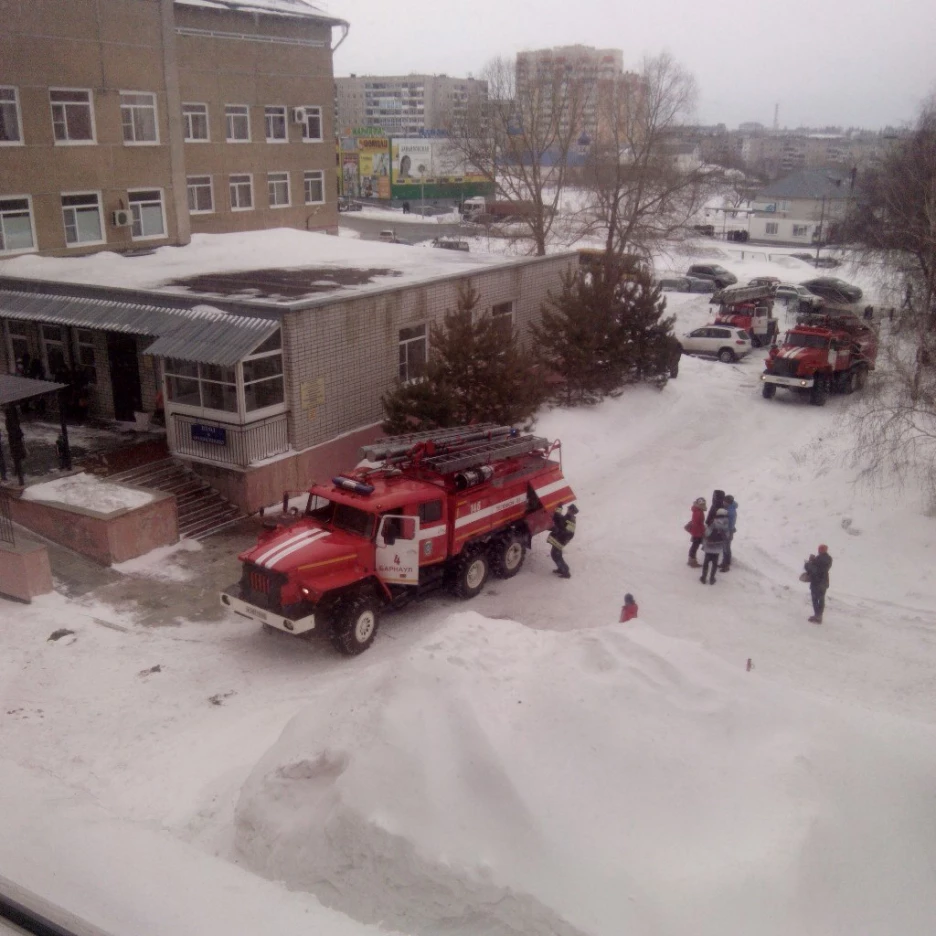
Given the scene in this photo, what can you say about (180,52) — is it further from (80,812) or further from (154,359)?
(80,812)

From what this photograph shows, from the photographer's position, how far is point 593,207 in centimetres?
3975

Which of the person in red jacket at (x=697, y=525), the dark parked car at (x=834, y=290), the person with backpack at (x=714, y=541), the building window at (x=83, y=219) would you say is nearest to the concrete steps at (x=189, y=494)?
the person in red jacket at (x=697, y=525)

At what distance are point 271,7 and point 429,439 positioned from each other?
76.5 feet

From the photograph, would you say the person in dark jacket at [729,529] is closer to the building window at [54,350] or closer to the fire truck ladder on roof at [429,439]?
the fire truck ladder on roof at [429,439]

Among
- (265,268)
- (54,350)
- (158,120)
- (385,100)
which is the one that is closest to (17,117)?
(158,120)

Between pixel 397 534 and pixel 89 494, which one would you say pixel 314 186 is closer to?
pixel 89 494

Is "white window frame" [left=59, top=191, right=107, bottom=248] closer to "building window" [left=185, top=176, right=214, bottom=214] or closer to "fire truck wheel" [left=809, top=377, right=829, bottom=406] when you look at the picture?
"building window" [left=185, top=176, right=214, bottom=214]

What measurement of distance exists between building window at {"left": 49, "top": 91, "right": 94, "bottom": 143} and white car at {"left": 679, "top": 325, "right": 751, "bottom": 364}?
64.9ft

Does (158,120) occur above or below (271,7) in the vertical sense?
below

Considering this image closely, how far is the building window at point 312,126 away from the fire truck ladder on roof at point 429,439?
73.3 feet

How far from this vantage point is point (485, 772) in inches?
256

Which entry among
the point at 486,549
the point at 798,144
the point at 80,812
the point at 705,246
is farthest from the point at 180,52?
the point at 798,144

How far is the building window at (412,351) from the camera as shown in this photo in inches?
778

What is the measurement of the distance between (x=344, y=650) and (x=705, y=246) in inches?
2087
